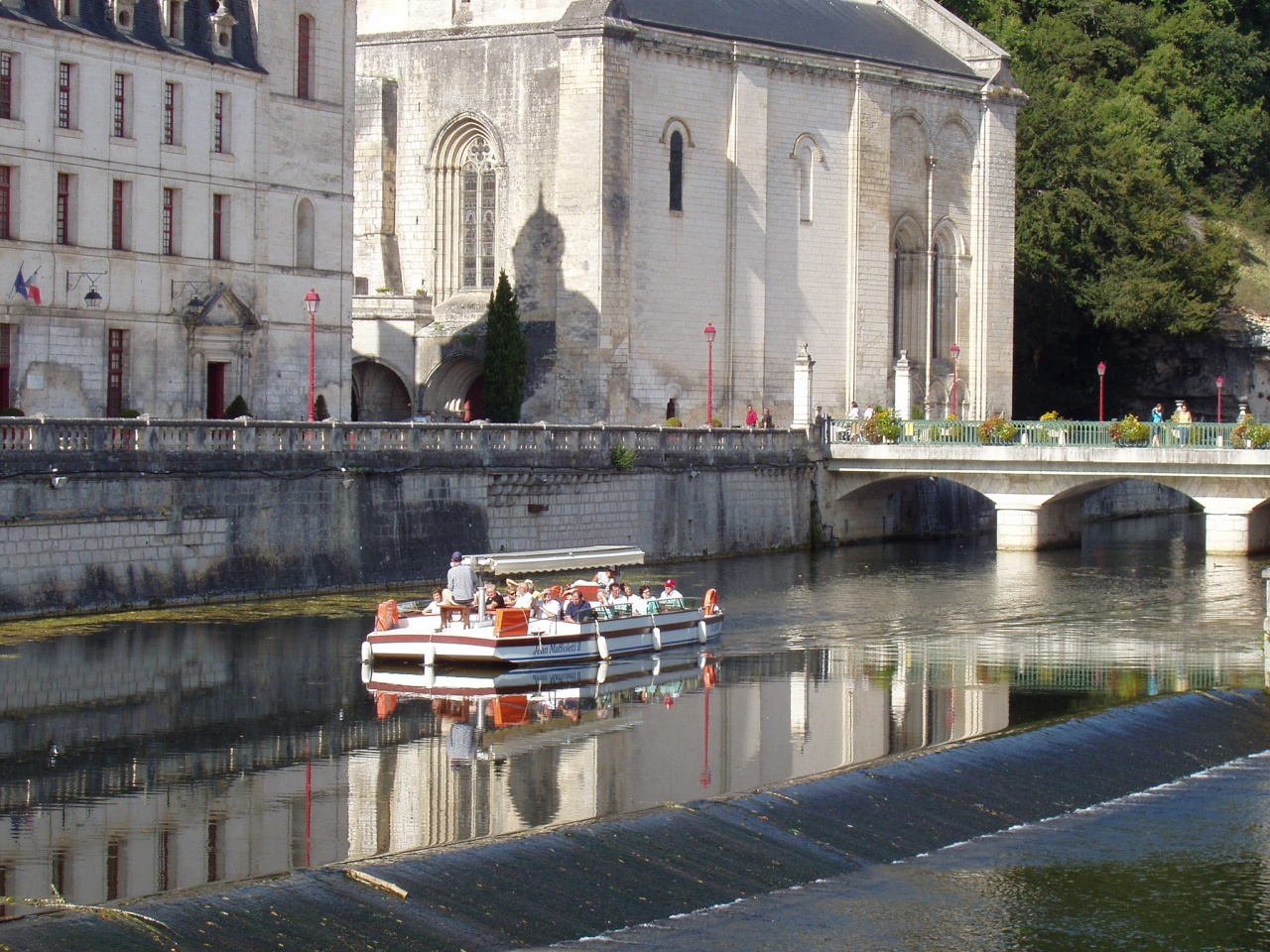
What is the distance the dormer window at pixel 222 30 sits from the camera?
5544 centimetres

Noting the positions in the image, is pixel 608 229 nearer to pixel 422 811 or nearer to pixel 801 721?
pixel 801 721

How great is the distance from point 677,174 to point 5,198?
26.4 m

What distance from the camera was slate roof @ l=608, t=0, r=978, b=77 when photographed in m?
71.8

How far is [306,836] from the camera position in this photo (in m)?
27.1

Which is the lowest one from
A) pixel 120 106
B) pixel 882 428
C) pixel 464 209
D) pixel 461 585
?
pixel 461 585

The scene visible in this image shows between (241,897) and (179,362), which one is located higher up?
(179,362)

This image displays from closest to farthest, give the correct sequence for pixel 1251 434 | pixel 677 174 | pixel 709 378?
pixel 1251 434, pixel 709 378, pixel 677 174

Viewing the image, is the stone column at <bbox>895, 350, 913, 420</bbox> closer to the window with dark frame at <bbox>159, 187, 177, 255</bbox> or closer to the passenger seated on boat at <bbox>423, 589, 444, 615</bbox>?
the window with dark frame at <bbox>159, 187, 177, 255</bbox>

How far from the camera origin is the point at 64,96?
170ft

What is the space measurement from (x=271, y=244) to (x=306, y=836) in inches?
1282

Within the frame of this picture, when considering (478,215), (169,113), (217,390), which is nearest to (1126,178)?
(478,215)

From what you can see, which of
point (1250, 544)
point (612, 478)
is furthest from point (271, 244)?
point (1250, 544)

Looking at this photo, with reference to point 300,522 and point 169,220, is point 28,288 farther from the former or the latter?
point 300,522

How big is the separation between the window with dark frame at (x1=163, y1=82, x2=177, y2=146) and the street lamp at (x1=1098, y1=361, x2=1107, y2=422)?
37432 millimetres
